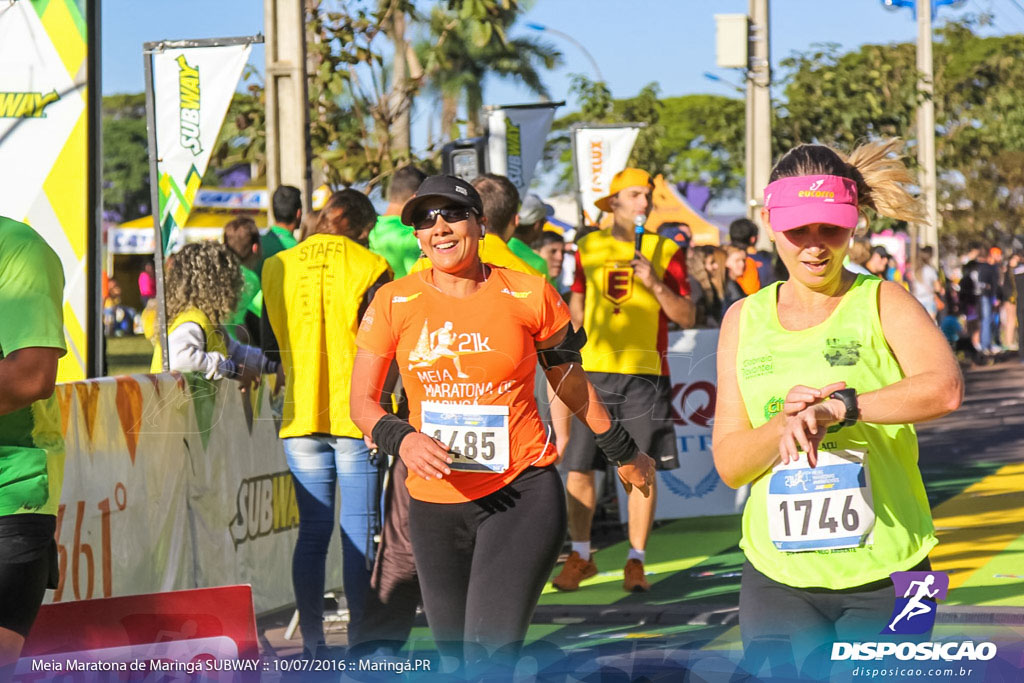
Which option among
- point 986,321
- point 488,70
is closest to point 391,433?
point 986,321

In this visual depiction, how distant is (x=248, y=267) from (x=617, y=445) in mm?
4697

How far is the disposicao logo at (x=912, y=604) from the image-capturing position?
3.39m

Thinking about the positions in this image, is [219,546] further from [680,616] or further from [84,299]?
[680,616]

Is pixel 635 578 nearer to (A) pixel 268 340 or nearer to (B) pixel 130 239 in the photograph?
(A) pixel 268 340

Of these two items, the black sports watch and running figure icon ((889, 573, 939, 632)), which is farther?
running figure icon ((889, 573, 939, 632))

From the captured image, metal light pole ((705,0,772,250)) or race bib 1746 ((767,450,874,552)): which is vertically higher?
metal light pole ((705,0,772,250))

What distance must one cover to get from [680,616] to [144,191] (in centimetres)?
7859

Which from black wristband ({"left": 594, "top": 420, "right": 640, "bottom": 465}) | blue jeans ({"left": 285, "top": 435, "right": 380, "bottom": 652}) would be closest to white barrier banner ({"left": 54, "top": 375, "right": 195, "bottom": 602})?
blue jeans ({"left": 285, "top": 435, "right": 380, "bottom": 652})

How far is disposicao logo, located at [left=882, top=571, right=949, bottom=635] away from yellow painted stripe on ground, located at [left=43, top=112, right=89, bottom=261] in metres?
4.17

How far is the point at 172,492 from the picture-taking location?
22.4ft

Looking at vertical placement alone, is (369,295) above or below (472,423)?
above

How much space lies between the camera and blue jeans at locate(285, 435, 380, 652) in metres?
6.46

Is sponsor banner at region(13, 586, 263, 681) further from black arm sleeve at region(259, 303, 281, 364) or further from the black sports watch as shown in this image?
black arm sleeve at region(259, 303, 281, 364)

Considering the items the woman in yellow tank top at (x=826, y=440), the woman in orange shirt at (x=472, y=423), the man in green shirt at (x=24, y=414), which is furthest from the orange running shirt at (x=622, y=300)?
the man in green shirt at (x=24, y=414)
